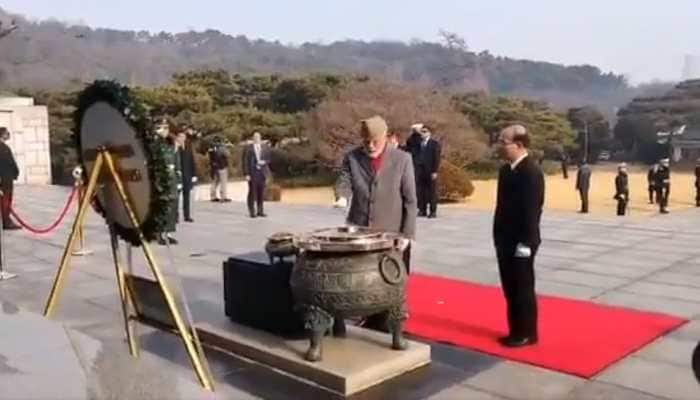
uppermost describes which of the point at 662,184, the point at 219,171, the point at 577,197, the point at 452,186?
the point at 219,171

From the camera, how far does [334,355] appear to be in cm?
431

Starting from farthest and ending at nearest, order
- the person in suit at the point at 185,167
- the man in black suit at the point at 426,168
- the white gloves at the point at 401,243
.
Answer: the man in black suit at the point at 426,168, the person in suit at the point at 185,167, the white gloves at the point at 401,243

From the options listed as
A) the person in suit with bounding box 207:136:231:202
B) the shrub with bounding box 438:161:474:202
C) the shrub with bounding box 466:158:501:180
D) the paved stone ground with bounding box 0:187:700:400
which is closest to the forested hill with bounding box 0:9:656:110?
the person in suit with bounding box 207:136:231:202

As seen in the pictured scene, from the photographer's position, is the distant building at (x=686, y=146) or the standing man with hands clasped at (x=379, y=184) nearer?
Result: the standing man with hands clasped at (x=379, y=184)

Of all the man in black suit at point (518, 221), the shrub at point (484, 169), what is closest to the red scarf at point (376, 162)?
the man in black suit at point (518, 221)

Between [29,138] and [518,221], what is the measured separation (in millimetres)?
22893

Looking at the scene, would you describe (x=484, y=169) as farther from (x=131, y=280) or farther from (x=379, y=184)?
(x=131, y=280)

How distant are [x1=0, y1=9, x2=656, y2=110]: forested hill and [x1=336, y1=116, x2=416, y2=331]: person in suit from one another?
1143 cm

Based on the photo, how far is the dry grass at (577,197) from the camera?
75.4ft

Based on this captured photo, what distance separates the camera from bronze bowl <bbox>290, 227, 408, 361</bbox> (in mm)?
3959

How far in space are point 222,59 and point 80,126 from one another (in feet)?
239

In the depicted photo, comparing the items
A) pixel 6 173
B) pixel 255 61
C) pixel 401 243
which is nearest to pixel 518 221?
pixel 401 243

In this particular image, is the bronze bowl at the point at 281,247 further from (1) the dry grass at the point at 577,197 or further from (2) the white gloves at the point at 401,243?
(1) the dry grass at the point at 577,197

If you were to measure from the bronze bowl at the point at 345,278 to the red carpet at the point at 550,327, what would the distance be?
107 cm
